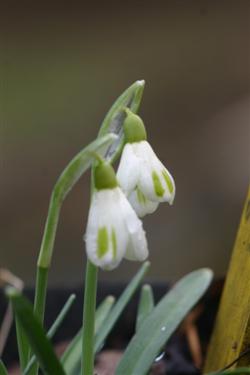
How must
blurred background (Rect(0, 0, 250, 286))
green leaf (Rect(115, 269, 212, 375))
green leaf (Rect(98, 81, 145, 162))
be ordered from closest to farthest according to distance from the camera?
1. green leaf (Rect(98, 81, 145, 162))
2. green leaf (Rect(115, 269, 212, 375))
3. blurred background (Rect(0, 0, 250, 286))

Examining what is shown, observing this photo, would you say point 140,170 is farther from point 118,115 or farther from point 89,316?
point 89,316

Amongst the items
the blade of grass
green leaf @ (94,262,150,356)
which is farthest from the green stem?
green leaf @ (94,262,150,356)

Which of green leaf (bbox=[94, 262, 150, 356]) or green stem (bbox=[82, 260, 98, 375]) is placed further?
green leaf (bbox=[94, 262, 150, 356])

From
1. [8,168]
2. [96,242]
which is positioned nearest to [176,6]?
[8,168]

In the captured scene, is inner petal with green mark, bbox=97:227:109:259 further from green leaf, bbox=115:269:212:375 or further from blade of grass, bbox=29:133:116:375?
green leaf, bbox=115:269:212:375

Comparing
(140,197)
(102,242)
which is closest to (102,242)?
(102,242)
